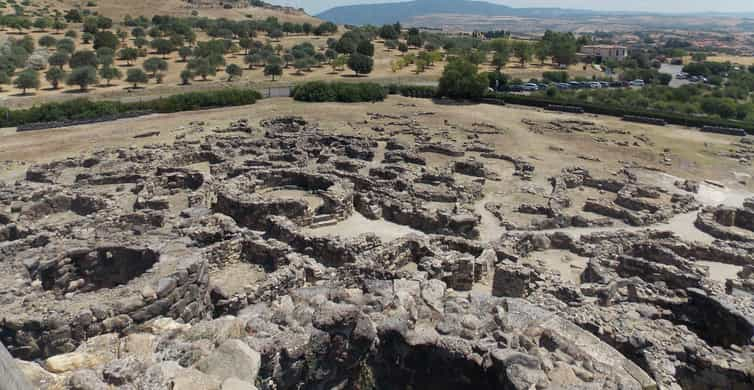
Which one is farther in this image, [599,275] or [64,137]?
[64,137]

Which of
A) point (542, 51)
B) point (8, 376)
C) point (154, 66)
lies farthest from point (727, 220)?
point (542, 51)

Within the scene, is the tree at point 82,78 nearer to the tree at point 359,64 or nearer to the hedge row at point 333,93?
the hedge row at point 333,93

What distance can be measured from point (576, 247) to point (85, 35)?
108155 millimetres

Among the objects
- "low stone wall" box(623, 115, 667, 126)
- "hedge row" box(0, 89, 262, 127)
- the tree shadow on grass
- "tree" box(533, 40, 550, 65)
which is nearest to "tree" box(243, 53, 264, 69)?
the tree shadow on grass

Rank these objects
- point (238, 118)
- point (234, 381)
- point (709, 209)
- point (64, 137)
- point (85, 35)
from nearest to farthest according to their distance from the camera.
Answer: point (234, 381) < point (709, 209) < point (64, 137) < point (238, 118) < point (85, 35)

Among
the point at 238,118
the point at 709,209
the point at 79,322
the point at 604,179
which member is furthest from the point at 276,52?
the point at 79,322

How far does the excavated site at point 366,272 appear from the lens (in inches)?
407

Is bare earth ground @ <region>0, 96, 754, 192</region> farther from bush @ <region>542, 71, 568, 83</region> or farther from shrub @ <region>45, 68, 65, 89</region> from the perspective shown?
bush @ <region>542, 71, 568, 83</region>

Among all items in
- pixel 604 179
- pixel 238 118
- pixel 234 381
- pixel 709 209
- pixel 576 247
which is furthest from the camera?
pixel 238 118

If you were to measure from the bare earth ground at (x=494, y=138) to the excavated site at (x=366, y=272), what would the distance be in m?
2.23

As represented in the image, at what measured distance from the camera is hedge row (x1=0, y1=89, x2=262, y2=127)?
4594cm

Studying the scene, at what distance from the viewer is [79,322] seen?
12.3 metres

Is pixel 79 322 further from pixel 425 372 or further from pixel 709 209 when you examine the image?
pixel 709 209

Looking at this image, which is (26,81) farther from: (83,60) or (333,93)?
(333,93)
